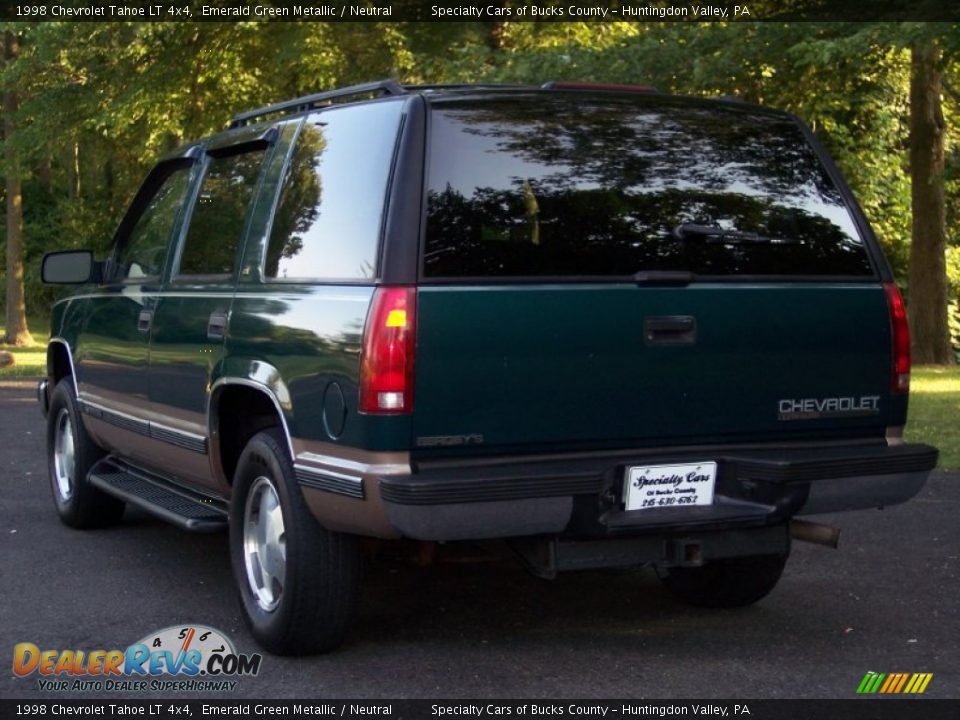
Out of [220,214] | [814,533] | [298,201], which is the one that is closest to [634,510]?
[814,533]

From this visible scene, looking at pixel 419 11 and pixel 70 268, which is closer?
pixel 70 268

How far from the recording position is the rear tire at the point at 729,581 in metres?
6.14

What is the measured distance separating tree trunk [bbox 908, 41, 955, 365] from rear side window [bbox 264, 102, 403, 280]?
54.3 feet

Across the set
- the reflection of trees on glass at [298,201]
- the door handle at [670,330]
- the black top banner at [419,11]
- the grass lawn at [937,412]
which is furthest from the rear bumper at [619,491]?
the black top banner at [419,11]

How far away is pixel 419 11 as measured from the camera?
67.6 feet

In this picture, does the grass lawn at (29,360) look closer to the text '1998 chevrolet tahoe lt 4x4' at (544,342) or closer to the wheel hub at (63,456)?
the wheel hub at (63,456)

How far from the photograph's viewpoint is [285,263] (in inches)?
223

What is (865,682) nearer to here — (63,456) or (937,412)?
(63,456)

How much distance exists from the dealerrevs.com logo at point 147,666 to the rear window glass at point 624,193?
5.33ft

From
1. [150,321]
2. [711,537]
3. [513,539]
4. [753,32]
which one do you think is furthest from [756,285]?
[753,32]

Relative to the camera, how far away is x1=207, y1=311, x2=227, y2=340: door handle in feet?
19.4

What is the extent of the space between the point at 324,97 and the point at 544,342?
164cm

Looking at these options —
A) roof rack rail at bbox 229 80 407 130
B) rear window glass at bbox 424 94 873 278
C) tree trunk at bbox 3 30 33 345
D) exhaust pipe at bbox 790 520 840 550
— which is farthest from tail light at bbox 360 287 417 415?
tree trunk at bbox 3 30 33 345

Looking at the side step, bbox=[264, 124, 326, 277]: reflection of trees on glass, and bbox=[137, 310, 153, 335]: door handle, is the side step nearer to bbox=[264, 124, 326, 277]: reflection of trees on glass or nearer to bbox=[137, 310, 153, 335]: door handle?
bbox=[137, 310, 153, 335]: door handle
